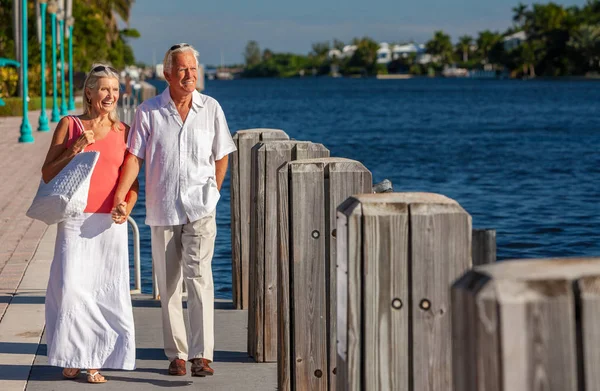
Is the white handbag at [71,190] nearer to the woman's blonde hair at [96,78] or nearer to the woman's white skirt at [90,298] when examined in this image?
the woman's white skirt at [90,298]

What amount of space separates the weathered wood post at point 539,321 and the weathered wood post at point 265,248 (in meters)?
4.10

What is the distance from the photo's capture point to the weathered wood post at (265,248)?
6.04 metres

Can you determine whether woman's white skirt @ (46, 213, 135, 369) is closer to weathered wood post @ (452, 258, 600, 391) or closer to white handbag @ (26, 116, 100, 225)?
white handbag @ (26, 116, 100, 225)

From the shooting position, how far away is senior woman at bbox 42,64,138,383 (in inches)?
219

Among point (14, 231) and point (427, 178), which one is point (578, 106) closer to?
point (427, 178)

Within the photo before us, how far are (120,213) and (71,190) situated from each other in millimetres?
282

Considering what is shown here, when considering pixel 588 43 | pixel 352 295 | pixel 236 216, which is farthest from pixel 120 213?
pixel 588 43

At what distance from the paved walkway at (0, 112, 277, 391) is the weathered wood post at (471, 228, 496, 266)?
2.53 meters

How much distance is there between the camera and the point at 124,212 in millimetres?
5551

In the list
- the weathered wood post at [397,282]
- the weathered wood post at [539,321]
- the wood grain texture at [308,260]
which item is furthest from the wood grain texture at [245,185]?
Answer: the weathered wood post at [539,321]

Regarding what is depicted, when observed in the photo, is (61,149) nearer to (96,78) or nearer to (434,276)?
(96,78)

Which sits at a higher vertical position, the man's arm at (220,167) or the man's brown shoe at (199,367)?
the man's arm at (220,167)

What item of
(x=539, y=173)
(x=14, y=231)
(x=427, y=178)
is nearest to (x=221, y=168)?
(x=14, y=231)

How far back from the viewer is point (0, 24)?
211 feet
